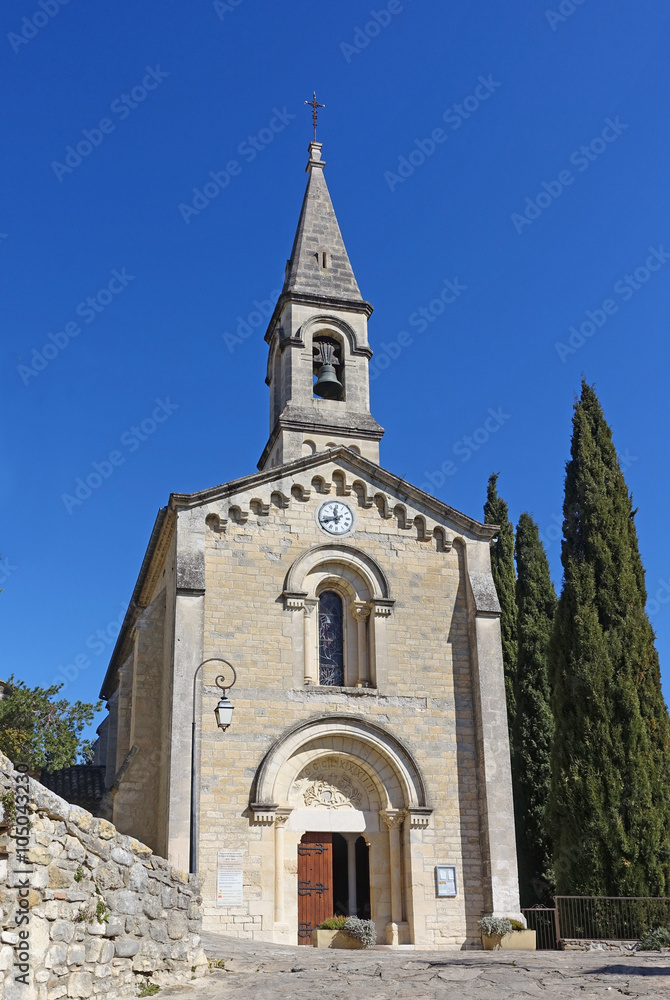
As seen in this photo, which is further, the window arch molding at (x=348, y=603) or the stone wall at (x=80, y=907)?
the window arch molding at (x=348, y=603)

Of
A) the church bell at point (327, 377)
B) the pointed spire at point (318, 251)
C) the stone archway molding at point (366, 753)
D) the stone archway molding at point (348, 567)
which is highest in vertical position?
the pointed spire at point (318, 251)

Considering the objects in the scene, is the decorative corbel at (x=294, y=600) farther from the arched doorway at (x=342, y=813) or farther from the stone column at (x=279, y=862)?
the stone column at (x=279, y=862)

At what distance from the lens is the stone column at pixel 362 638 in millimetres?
21453

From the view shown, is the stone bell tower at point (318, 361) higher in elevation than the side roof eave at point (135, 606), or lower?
higher

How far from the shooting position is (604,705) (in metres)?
21.3

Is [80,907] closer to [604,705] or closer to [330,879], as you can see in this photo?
[330,879]

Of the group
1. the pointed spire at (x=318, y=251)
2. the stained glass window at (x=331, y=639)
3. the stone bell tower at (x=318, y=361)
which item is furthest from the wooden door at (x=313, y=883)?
the pointed spire at (x=318, y=251)

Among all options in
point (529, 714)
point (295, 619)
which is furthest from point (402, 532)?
point (529, 714)

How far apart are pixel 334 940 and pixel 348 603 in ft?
23.8

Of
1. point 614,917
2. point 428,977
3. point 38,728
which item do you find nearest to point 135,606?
point 38,728

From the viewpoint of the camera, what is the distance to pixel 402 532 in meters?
22.9

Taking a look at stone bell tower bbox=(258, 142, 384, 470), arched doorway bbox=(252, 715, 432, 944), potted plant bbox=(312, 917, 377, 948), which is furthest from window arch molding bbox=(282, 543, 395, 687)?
potted plant bbox=(312, 917, 377, 948)

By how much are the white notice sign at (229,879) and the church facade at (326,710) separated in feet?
Result: 0.09

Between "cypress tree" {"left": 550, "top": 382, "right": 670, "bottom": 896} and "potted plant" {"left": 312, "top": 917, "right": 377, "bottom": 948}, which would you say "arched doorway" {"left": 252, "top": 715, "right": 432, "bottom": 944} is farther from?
"cypress tree" {"left": 550, "top": 382, "right": 670, "bottom": 896}
